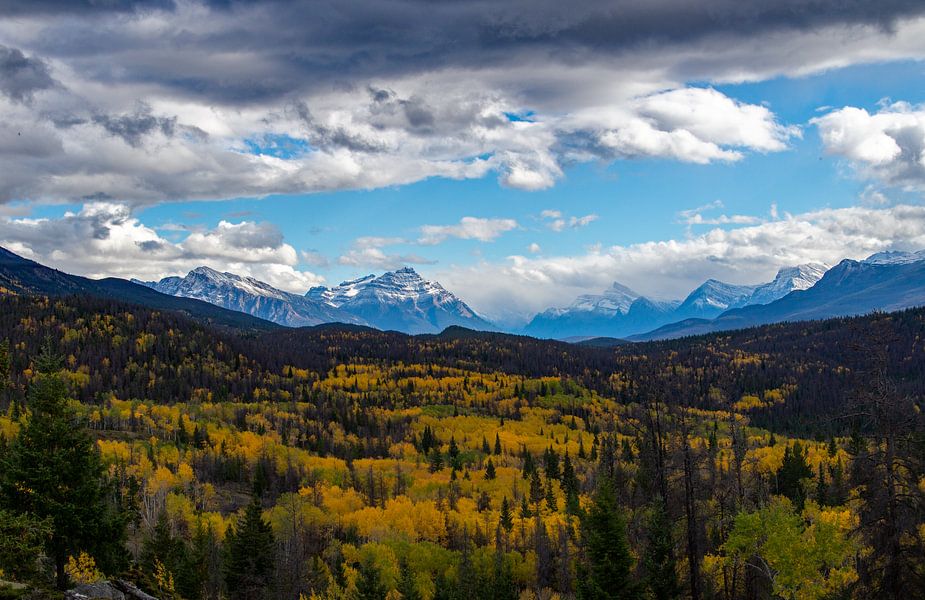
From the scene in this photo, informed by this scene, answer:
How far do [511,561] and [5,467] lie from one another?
7118 centimetres

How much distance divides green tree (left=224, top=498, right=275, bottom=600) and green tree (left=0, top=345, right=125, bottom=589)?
2755cm

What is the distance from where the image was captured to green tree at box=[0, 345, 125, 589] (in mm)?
33625

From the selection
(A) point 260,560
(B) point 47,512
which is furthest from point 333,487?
(B) point 47,512

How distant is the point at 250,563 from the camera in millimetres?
62812

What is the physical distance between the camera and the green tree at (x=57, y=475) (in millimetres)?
33625

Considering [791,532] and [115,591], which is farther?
[791,532]

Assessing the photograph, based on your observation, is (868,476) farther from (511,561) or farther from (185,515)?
(185,515)

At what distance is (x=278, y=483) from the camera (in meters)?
152

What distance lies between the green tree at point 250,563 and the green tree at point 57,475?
27.5m

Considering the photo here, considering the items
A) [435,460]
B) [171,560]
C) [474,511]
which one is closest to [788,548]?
[171,560]

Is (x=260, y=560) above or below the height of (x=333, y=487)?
above

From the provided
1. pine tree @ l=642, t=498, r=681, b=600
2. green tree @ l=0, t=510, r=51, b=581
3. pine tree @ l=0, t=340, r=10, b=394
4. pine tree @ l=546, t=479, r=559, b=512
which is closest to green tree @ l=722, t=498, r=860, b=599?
pine tree @ l=642, t=498, r=681, b=600

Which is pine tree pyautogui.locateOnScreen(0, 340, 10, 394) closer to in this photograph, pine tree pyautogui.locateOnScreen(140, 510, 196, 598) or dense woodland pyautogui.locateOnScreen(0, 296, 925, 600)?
dense woodland pyautogui.locateOnScreen(0, 296, 925, 600)

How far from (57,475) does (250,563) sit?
108 feet
